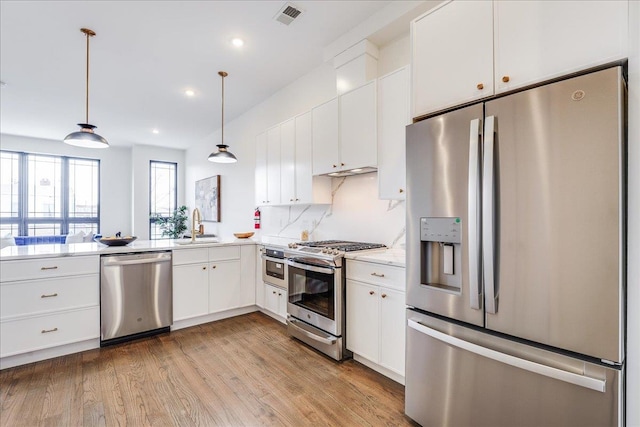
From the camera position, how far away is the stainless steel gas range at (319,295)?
2574 millimetres

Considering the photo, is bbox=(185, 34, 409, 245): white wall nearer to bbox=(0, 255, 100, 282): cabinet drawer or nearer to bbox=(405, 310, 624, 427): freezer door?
bbox=(405, 310, 624, 427): freezer door

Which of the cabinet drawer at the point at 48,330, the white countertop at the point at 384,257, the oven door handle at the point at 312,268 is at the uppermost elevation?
the white countertop at the point at 384,257

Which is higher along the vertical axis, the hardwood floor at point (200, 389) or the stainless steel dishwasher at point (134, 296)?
the stainless steel dishwasher at point (134, 296)

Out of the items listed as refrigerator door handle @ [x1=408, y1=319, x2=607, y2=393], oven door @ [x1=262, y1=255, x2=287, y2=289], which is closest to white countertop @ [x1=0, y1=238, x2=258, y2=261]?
oven door @ [x1=262, y1=255, x2=287, y2=289]

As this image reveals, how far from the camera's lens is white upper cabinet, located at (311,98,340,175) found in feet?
9.71

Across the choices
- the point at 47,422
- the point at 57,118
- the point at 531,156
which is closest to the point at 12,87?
the point at 57,118

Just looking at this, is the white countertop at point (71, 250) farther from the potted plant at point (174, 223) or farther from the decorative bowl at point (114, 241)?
the potted plant at point (174, 223)

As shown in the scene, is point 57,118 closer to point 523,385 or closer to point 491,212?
point 491,212

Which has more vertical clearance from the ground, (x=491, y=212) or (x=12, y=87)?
(x=12, y=87)

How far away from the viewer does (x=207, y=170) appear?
22.0 ft

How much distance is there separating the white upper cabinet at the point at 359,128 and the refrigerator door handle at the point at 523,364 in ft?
4.81

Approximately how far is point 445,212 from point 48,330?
3.42 metres

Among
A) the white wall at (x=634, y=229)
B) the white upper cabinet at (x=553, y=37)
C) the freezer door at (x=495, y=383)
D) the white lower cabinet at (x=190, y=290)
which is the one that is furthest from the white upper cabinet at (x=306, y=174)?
the white wall at (x=634, y=229)

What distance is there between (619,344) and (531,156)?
79 cm
